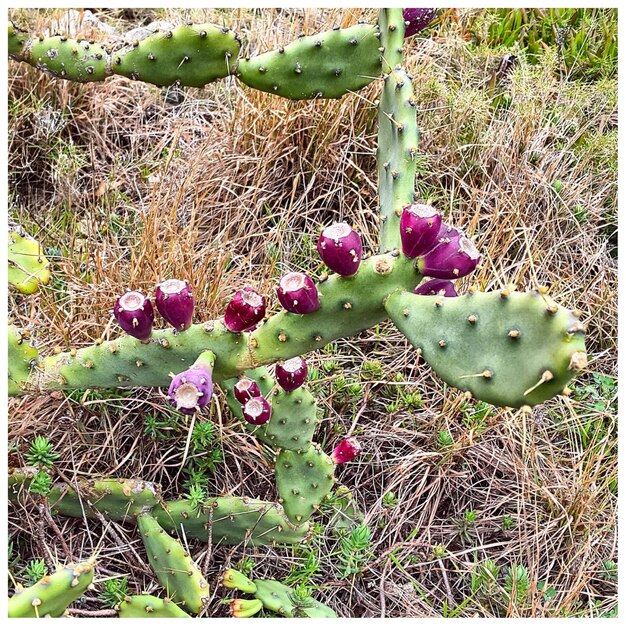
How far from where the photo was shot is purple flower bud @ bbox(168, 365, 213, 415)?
4.11 ft

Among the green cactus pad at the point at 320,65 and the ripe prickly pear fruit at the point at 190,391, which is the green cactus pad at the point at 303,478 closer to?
the ripe prickly pear fruit at the point at 190,391

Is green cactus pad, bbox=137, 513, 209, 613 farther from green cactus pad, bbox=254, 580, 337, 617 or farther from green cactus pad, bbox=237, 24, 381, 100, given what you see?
green cactus pad, bbox=237, 24, 381, 100

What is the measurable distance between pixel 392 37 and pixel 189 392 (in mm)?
1169

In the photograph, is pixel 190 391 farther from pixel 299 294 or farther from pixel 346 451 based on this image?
pixel 346 451

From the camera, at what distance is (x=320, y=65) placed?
2.03 meters

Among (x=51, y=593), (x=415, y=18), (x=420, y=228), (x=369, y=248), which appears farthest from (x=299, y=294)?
(x=369, y=248)

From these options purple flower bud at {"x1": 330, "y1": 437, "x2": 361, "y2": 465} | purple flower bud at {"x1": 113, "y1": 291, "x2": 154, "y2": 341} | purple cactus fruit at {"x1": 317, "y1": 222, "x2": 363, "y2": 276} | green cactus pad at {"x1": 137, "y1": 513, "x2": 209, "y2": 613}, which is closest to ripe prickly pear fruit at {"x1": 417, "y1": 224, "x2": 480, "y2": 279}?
purple cactus fruit at {"x1": 317, "y1": 222, "x2": 363, "y2": 276}

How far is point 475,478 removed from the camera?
2104 millimetres

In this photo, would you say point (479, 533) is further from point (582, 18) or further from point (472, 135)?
point (582, 18)

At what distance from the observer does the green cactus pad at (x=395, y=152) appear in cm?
154

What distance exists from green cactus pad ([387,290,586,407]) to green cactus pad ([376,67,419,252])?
30 cm

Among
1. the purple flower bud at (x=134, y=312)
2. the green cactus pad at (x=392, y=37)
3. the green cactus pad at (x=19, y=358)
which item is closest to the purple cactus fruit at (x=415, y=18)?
the green cactus pad at (x=392, y=37)

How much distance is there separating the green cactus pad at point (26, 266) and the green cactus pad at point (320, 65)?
79 cm
